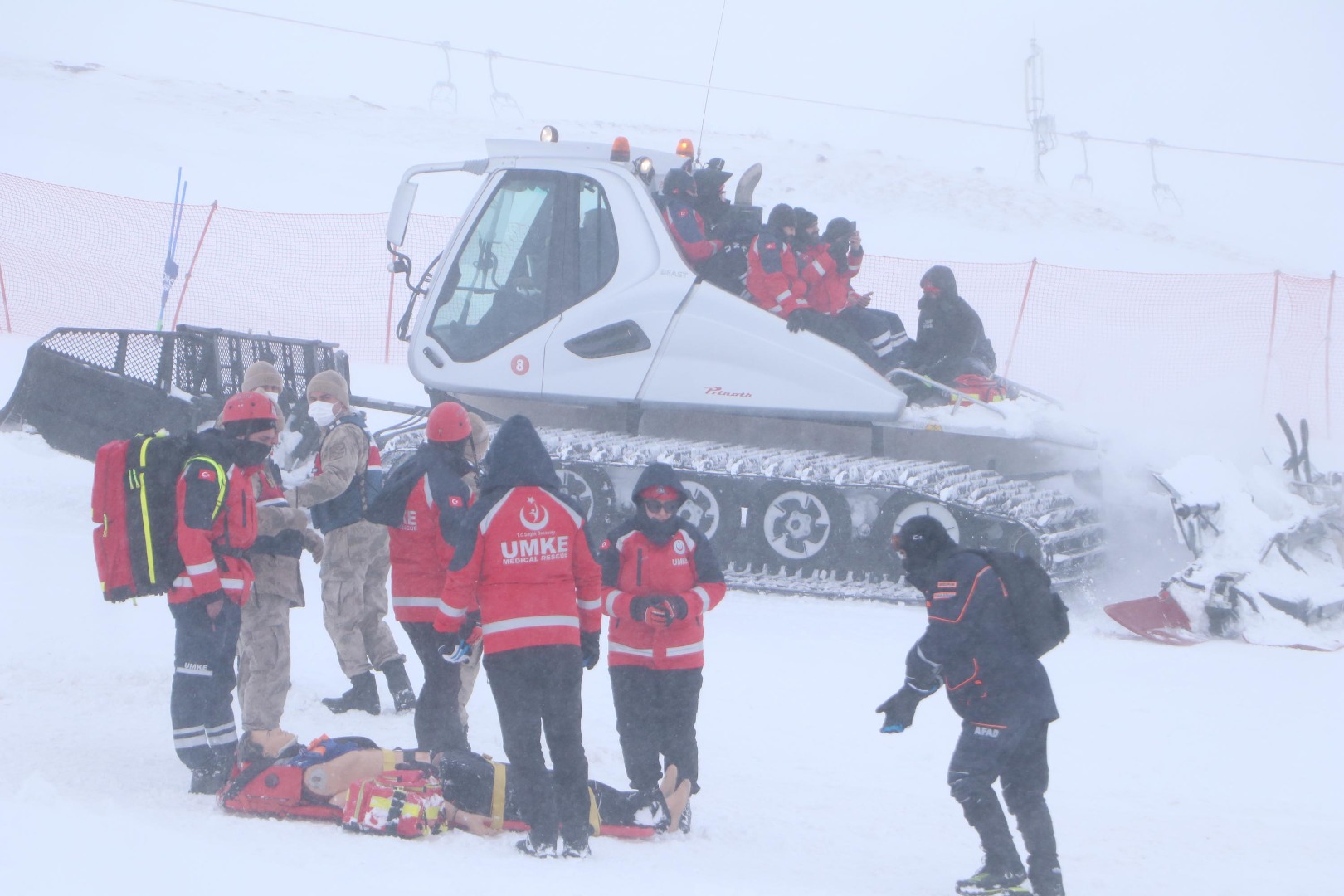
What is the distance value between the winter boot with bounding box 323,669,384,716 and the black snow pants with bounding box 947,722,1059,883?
2951 mm

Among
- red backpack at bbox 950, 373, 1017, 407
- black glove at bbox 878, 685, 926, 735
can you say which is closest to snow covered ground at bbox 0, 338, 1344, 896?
black glove at bbox 878, 685, 926, 735

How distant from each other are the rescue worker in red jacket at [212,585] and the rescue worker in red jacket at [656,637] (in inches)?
56.2

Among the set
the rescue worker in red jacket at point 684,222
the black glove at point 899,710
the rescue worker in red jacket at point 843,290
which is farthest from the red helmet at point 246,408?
the rescue worker in red jacket at point 843,290

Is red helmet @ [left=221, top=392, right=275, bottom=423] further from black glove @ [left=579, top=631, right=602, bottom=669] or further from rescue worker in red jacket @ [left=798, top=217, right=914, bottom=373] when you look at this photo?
rescue worker in red jacket @ [left=798, top=217, right=914, bottom=373]

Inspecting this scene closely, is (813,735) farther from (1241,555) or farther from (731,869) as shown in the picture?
(1241,555)

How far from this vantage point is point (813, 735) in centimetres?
611

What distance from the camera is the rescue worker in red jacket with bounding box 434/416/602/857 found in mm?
4320

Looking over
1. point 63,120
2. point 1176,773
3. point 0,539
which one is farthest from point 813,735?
point 63,120

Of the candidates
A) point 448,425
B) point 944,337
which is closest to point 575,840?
point 448,425

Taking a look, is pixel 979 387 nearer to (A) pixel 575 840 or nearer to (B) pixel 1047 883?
(B) pixel 1047 883

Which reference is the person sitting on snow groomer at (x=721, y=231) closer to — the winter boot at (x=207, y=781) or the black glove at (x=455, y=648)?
the black glove at (x=455, y=648)

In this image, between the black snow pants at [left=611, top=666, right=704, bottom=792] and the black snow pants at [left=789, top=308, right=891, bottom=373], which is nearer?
the black snow pants at [left=611, top=666, right=704, bottom=792]

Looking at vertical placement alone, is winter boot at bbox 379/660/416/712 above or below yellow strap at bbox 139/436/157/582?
below

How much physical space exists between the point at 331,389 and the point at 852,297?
177 inches
